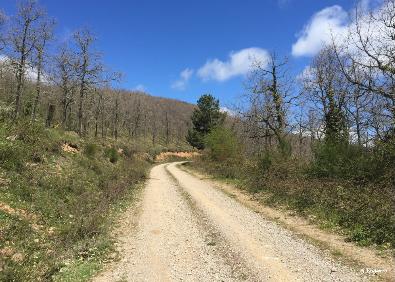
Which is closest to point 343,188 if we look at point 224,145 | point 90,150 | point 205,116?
point 90,150

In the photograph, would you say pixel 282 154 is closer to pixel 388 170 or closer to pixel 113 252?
pixel 388 170

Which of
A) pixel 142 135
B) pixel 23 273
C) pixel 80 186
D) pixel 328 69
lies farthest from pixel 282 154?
pixel 142 135

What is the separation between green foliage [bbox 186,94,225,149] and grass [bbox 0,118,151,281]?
45.6 meters

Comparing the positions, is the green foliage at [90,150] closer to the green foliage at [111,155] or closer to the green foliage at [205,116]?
the green foliage at [111,155]

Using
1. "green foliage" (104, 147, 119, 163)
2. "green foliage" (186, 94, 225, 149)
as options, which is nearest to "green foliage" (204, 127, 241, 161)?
"green foliage" (104, 147, 119, 163)

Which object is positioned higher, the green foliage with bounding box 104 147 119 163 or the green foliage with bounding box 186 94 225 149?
the green foliage with bounding box 186 94 225 149

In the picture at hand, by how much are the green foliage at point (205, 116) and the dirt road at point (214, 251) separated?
174 feet

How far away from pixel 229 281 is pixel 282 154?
22.2 metres

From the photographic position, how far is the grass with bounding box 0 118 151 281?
8906 millimetres

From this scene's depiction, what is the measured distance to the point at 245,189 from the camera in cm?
2312

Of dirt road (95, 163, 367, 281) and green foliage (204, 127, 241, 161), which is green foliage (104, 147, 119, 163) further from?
dirt road (95, 163, 367, 281)

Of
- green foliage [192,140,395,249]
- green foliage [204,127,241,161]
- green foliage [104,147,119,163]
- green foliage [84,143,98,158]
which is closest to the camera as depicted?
green foliage [192,140,395,249]

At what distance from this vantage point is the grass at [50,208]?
29.2 ft

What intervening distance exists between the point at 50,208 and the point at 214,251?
6369 mm
